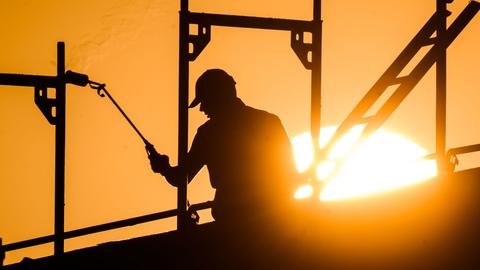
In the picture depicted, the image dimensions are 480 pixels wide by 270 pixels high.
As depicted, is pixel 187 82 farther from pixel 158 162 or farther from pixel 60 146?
pixel 60 146

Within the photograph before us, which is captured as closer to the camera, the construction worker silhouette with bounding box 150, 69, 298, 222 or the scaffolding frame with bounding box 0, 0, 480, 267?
the construction worker silhouette with bounding box 150, 69, 298, 222

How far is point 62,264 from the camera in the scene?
15.4 ft

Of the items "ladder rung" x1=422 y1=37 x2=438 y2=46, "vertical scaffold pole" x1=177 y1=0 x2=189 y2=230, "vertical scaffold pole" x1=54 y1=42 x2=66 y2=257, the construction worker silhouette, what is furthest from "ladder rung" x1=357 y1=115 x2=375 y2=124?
"vertical scaffold pole" x1=54 y1=42 x2=66 y2=257

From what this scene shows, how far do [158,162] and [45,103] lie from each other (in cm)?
140

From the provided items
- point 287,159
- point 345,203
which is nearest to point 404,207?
point 345,203

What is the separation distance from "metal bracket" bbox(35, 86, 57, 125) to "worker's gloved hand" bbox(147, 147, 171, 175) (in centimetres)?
118

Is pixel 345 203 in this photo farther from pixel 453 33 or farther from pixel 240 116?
pixel 453 33

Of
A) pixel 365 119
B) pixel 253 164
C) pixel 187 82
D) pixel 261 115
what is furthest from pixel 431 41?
pixel 187 82

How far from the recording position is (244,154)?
5.34 m

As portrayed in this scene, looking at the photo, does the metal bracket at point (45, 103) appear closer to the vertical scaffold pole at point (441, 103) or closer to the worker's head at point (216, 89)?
the worker's head at point (216, 89)

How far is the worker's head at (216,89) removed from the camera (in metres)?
5.34

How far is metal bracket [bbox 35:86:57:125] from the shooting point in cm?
616

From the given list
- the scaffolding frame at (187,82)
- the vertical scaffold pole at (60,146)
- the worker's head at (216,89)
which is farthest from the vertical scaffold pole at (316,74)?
the vertical scaffold pole at (60,146)

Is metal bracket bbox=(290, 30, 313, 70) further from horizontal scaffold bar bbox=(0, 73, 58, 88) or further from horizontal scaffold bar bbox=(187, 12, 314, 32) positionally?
horizontal scaffold bar bbox=(0, 73, 58, 88)
